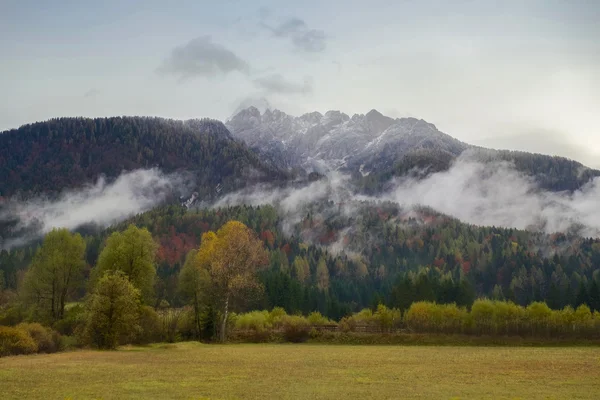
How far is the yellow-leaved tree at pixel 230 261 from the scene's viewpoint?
6700cm

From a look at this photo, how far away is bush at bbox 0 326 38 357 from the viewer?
148 feet

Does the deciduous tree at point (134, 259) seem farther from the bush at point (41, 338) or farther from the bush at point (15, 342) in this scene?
the bush at point (15, 342)

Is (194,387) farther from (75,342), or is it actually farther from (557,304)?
(557,304)

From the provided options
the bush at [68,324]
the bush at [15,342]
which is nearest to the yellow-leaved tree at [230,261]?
the bush at [68,324]

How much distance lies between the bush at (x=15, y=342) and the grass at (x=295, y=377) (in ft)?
6.96

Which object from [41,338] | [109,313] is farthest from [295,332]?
[41,338]

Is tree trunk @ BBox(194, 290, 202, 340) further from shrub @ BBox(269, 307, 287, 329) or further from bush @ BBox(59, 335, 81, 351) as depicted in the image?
bush @ BBox(59, 335, 81, 351)

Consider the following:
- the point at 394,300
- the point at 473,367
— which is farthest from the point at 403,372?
the point at 394,300

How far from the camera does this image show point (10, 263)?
145750 mm

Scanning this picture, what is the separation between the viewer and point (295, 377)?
3253 cm

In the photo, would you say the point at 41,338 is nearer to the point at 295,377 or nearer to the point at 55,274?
the point at 55,274

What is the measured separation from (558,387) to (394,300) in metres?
85.7

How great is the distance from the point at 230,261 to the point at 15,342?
92.4ft

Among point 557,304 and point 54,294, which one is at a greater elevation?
point 54,294
